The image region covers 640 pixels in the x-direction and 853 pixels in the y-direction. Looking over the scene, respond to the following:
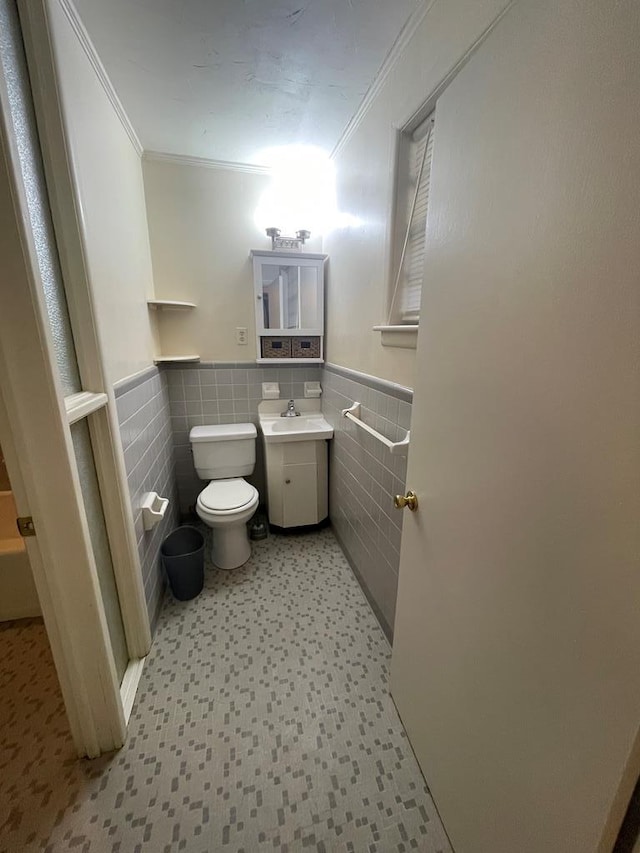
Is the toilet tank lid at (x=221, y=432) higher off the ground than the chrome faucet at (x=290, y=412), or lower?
lower

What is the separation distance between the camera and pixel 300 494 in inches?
88.1

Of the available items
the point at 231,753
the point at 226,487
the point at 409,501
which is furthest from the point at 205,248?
the point at 231,753

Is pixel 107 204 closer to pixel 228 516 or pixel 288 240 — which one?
pixel 288 240

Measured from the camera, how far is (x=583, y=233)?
466mm

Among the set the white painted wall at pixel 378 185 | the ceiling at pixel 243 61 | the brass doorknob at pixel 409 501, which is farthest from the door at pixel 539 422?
the ceiling at pixel 243 61

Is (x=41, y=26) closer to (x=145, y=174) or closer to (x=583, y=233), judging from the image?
(x=145, y=174)

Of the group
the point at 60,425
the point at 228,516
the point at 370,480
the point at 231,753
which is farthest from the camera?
the point at 228,516

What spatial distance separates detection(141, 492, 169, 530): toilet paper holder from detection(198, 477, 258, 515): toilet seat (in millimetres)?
311

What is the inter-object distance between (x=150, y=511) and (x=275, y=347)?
1.33 m

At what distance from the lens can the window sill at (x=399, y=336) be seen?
1.19m

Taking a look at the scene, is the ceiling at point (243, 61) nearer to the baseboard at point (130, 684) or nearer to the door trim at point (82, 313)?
the door trim at point (82, 313)

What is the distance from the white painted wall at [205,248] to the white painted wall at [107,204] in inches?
6.4

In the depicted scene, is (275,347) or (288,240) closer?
(288,240)

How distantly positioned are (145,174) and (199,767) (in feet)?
9.33
